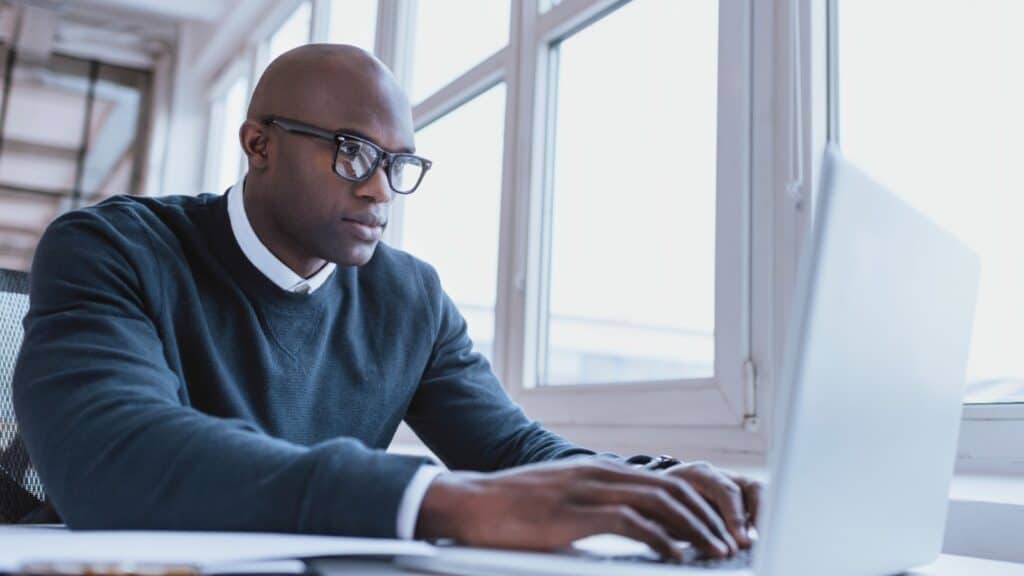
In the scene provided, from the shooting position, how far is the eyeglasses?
1.21m

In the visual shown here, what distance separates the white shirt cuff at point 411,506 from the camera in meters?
0.65

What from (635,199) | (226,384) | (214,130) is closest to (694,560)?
(226,384)

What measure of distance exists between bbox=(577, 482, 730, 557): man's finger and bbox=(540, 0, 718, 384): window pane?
866mm

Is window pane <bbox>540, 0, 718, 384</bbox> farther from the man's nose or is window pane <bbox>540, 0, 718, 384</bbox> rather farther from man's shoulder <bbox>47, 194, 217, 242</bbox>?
man's shoulder <bbox>47, 194, 217, 242</bbox>

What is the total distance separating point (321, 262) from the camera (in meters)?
1.31

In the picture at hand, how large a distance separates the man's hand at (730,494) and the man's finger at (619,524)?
0.15m

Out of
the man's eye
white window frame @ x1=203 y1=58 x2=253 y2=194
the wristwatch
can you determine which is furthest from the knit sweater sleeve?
white window frame @ x1=203 y1=58 x2=253 y2=194

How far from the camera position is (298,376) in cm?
123

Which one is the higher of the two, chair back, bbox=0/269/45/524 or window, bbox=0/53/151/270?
window, bbox=0/53/151/270

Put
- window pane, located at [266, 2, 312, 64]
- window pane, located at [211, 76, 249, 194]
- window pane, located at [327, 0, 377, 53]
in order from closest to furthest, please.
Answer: window pane, located at [327, 0, 377, 53]
window pane, located at [266, 2, 312, 64]
window pane, located at [211, 76, 249, 194]

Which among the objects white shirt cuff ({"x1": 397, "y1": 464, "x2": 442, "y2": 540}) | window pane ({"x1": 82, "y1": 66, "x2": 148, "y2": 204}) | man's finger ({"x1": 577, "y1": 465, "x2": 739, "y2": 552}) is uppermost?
window pane ({"x1": 82, "y1": 66, "x2": 148, "y2": 204})

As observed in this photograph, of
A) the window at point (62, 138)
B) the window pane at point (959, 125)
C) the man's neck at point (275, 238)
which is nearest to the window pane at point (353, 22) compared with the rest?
the man's neck at point (275, 238)

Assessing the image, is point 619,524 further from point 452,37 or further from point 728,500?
point 452,37

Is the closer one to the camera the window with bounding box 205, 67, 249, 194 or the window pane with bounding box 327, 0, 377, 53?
the window pane with bounding box 327, 0, 377, 53
